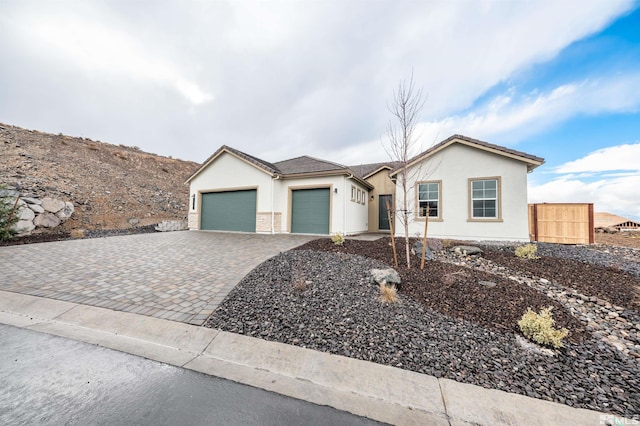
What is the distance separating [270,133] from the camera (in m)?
18.7

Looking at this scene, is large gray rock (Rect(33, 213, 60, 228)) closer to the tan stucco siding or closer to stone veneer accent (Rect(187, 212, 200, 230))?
stone veneer accent (Rect(187, 212, 200, 230))

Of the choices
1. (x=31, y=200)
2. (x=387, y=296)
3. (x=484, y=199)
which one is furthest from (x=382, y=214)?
(x=31, y=200)

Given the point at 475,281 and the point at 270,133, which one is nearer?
the point at 475,281

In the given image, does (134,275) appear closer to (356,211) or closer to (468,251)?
(468,251)

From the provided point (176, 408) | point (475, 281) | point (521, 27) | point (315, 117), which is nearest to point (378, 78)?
point (521, 27)

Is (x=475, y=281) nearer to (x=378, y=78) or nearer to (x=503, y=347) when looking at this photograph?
(x=503, y=347)

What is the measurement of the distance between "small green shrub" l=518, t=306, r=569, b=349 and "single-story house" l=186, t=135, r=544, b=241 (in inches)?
209

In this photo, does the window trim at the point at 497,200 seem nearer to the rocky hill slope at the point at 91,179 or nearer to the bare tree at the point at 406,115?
the bare tree at the point at 406,115

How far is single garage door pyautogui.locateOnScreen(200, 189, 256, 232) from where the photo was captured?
1328 cm

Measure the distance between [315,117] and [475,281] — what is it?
1281 cm

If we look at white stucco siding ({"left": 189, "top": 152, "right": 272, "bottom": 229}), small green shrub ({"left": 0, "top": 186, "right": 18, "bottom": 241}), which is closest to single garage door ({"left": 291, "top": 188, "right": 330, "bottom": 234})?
white stucco siding ({"left": 189, "top": 152, "right": 272, "bottom": 229})

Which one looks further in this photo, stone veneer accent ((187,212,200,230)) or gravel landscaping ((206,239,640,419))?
stone veneer accent ((187,212,200,230))

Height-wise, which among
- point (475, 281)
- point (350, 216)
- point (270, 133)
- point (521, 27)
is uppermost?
point (270, 133)

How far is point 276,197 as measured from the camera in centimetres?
1279
